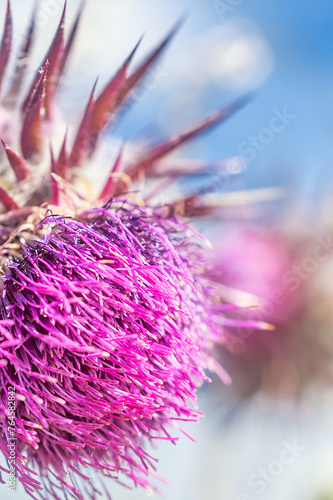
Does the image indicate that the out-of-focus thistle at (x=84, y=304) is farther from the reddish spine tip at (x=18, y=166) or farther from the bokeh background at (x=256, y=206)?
the bokeh background at (x=256, y=206)

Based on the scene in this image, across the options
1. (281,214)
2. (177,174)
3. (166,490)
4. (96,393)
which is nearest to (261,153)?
(281,214)

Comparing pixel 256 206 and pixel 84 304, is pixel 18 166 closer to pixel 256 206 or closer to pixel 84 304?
pixel 84 304

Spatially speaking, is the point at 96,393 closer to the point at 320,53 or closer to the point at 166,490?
the point at 166,490

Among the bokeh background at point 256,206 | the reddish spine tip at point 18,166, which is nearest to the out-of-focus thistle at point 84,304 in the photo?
the reddish spine tip at point 18,166

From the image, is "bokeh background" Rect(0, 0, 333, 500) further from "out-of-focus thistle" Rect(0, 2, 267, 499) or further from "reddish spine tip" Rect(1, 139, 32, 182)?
"reddish spine tip" Rect(1, 139, 32, 182)

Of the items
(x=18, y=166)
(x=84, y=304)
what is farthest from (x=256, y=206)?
(x=84, y=304)

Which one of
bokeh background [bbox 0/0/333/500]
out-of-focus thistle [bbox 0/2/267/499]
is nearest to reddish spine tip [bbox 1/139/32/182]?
out-of-focus thistle [bbox 0/2/267/499]
